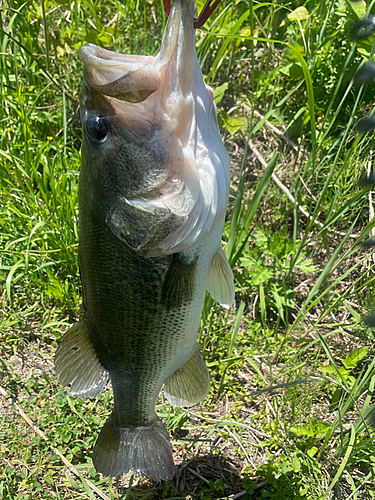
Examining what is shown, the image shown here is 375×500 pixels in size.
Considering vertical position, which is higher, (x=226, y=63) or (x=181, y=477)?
(x=226, y=63)

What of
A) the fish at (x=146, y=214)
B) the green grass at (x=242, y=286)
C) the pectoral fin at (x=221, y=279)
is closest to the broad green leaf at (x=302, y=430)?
the green grass at (x=242, y=286)

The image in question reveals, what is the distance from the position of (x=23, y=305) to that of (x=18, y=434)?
34.3 inches

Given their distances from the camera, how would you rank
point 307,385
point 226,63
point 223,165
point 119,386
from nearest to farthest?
point 223,165 < point 119,386 < point 307,385 < point 226,63

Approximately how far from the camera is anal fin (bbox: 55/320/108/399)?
5.32 ft

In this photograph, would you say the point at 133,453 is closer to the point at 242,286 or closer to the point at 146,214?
the point at 146,214

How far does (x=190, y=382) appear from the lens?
5.93 ft

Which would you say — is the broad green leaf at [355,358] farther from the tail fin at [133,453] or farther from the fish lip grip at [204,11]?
the fish lip grip at [204,11]

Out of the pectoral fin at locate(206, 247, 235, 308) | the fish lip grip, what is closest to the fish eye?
the fish lip grip

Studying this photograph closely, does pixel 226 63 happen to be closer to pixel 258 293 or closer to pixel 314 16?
pixel 314 16

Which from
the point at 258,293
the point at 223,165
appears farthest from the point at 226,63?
the point at 223,165

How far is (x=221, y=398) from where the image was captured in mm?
2777

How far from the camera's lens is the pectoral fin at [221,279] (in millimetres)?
1560

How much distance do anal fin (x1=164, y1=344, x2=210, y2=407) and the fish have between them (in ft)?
0.31

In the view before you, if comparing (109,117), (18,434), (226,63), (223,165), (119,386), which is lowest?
(18,434)
